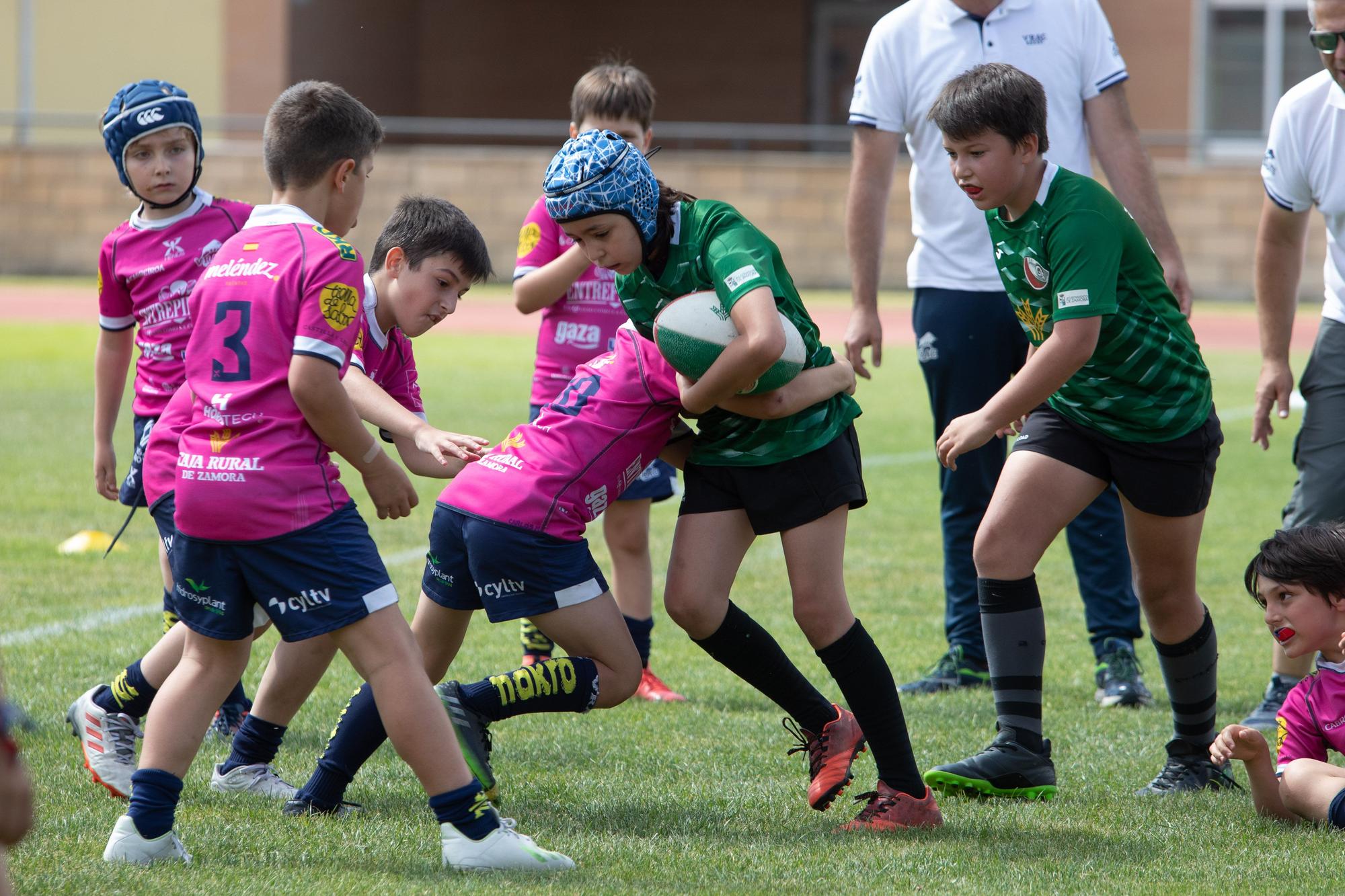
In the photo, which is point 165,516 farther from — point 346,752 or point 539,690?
point 539,690

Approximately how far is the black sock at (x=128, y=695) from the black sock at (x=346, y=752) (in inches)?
26.0

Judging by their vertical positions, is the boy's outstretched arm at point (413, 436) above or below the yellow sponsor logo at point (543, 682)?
above

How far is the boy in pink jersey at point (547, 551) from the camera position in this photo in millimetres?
3764

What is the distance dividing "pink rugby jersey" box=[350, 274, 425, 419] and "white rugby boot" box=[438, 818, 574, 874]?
1148 mm

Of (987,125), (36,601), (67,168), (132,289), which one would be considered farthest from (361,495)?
(67,168)

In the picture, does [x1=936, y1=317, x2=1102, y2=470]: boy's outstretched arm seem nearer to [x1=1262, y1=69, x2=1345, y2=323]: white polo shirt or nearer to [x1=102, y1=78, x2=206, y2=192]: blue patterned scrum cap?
[x1=1262, y1=69, x2=1345, y2=323]: white polo shirt

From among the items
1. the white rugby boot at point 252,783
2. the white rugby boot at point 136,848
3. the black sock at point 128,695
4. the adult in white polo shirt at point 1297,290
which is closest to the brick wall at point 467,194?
the adult in white polo shirt at point 1297,290

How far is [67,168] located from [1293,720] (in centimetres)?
2598

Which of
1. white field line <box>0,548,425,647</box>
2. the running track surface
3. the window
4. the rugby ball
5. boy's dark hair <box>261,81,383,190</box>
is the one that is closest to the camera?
boy's dark hair <box>261,81,383,190</box>

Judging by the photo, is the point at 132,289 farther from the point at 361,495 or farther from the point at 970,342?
the point at 361,495

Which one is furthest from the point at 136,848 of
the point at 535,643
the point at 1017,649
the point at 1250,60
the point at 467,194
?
the point at 1250,60

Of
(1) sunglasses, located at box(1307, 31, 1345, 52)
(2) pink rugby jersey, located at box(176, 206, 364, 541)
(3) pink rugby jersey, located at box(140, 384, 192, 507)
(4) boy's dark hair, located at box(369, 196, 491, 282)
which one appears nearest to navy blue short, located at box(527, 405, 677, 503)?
(4) boy's dark hair, located at box(369, 196, 491, 282)

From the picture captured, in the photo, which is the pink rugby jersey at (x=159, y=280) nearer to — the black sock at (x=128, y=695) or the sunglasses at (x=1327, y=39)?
the black sock at (x=128, y=695)

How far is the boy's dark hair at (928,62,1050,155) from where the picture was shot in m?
3.75
